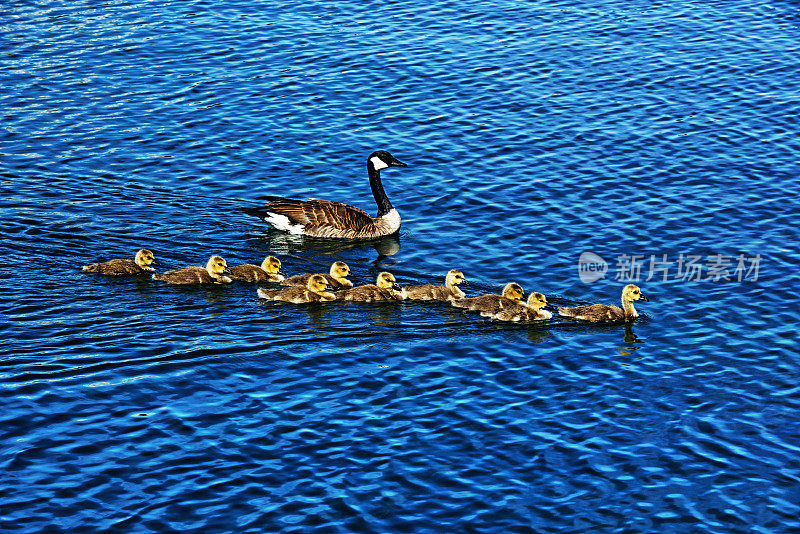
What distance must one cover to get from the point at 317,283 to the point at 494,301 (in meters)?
2.81

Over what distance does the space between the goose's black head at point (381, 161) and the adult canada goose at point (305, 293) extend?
4.60 metres

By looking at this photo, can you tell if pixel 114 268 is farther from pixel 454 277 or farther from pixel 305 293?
pixel 454 277

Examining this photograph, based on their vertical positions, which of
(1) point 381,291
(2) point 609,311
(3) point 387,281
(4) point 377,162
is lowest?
(2) point 609,311

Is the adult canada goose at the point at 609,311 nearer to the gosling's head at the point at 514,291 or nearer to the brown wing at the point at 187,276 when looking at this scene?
the gosling's head at the point at 514,291

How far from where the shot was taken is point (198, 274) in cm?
1695

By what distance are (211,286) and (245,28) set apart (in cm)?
1557

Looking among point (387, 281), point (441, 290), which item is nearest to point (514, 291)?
point (441, 290)

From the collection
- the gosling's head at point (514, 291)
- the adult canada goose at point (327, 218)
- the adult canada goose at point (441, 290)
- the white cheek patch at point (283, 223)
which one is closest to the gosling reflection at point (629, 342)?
the gosling's head at point (514, 291)

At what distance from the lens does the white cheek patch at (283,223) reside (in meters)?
19.4

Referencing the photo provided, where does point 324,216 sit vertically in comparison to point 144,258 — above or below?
above

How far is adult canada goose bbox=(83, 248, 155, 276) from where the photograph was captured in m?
17.0

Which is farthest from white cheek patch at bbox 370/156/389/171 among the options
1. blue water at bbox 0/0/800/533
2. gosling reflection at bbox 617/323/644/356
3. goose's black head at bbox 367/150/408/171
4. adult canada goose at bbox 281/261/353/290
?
gosling reflection at bbox 617/323/644/356

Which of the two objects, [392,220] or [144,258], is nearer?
[144,258]

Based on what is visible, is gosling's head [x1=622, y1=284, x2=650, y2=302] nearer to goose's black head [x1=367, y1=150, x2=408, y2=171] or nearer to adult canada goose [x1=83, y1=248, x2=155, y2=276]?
goose's black head [x1=367, y1=150, x2=408, y2=171]
